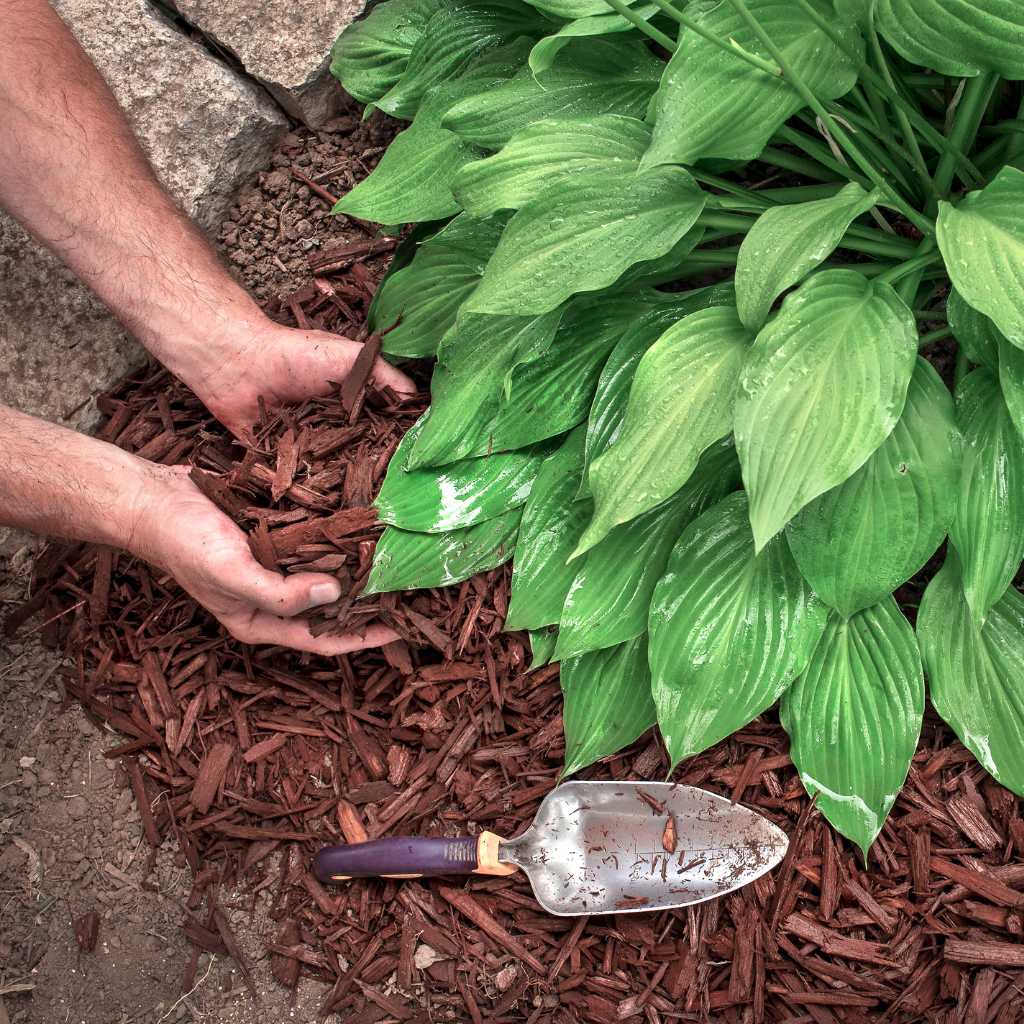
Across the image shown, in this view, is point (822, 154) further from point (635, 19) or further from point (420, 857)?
point (420, 857)

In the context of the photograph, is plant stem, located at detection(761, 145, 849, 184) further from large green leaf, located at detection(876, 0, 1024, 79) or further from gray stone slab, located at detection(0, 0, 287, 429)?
gray stone slab, located at detection(0, 0, 287, 429)

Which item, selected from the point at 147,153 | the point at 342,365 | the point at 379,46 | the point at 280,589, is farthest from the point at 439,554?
the point at 147,153

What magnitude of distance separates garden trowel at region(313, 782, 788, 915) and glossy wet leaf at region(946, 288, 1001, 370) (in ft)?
2.18

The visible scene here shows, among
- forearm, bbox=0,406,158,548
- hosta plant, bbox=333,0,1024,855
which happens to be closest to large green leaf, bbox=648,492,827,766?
hosta plant, bbox=333,0,1024,855

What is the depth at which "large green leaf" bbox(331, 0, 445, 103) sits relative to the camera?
147 centimetres

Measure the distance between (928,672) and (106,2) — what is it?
1.73m

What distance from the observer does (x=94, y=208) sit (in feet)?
4.85

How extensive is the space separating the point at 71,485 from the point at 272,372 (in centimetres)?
33

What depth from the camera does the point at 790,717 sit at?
1.30m

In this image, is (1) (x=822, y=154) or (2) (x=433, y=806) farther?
(2) (x=433, y=806)

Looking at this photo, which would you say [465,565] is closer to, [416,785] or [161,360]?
[416,785]

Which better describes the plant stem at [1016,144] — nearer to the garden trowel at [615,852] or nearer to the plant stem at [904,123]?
the plant stem at [904,123]

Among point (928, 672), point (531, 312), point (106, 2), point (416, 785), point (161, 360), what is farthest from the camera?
point (106, 2)

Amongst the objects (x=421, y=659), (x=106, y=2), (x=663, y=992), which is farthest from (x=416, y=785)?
(x=106, y=2)
